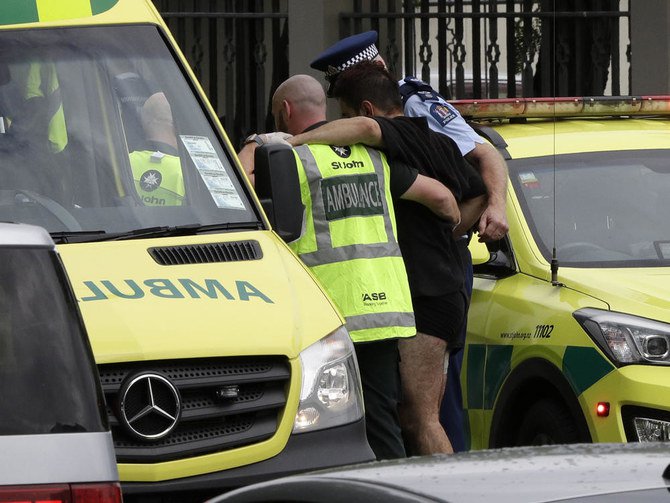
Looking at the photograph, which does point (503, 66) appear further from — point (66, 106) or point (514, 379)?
point (66, 106)

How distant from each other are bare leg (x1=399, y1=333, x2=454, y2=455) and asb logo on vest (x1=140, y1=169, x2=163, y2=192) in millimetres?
1288

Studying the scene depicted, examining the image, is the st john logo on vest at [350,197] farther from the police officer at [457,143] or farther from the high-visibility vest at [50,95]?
the high-visibility vest at [50,95]

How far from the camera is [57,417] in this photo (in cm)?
329

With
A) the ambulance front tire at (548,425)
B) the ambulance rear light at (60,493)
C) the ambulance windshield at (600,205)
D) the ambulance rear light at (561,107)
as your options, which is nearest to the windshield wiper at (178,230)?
the ambulance front tire at (548,425)

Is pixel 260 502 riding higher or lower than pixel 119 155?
lower

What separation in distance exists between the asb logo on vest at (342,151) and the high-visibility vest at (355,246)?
0.08ft

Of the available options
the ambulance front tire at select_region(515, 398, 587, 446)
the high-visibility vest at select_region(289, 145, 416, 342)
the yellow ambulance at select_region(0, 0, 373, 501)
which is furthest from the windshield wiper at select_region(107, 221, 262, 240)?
the ambulance front tire at select_region(515, 398, 587, 446)

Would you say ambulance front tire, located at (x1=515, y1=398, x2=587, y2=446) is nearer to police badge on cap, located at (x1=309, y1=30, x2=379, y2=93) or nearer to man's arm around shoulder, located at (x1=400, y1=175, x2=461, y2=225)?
man's arm around shoulder, located at (x1=400, y1=175, x2=461, y2=225)

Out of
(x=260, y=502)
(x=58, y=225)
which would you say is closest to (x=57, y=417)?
(x=260, y=502)

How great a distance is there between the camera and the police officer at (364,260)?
5957 millimetres

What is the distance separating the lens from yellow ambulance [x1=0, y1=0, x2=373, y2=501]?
15.6 ft

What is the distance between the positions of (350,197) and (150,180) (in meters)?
0.76

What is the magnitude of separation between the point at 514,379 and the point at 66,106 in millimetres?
2314

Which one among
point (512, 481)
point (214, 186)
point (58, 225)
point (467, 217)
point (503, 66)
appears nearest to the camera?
point (512, 481)
